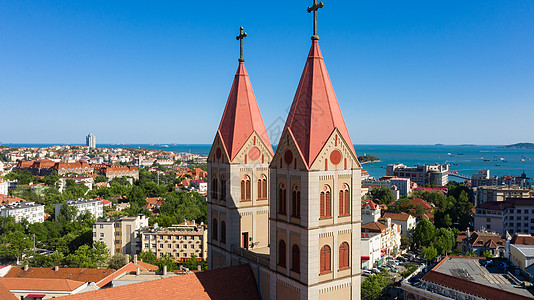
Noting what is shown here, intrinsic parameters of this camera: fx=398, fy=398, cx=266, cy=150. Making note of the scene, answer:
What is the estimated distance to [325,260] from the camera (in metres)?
21.1

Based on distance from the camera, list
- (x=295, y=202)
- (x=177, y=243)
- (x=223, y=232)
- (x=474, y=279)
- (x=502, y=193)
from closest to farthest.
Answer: (x=295, y=202)
(x=223, y=232)
(x=474, y=279)
(x=177, y=243)
(x=502, y=193)

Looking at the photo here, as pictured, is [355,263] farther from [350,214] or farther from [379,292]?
[379,292]

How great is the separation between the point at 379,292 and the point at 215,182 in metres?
32.4

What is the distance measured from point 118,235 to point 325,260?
219ft

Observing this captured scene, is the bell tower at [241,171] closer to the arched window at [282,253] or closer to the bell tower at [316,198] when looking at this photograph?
the bell tower at [316,198]

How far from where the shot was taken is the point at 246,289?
24141 millimetres

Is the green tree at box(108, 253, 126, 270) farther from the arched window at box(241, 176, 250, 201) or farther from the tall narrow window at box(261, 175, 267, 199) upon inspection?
the tall narrow window at box(261, 175, 267, 199)

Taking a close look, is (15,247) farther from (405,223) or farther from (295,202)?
(405,223)

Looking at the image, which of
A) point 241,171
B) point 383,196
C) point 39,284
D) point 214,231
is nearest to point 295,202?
point 241,171

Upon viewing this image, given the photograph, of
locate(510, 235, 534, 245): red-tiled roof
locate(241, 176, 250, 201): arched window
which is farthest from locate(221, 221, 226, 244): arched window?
locate(510, 235, 534, 245): red-tiled roof

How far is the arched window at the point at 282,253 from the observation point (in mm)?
22250

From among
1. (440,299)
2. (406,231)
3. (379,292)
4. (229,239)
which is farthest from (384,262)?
(229,239)

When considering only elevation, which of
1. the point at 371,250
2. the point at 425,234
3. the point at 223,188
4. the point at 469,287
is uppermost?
the point at 223,188

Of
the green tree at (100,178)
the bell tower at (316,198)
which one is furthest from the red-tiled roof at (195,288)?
the green tree at (100,178)
